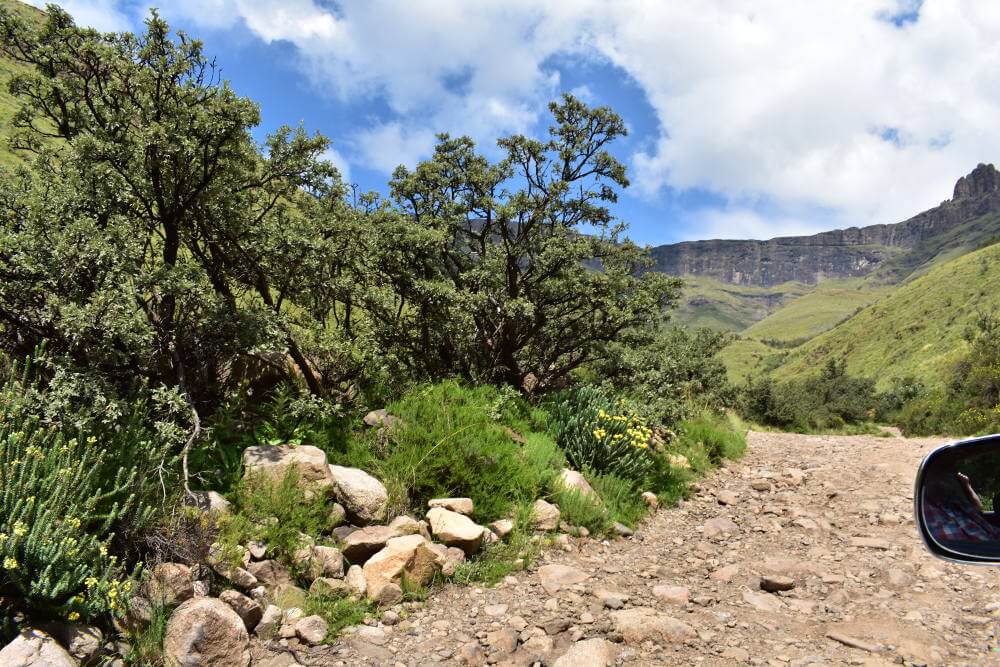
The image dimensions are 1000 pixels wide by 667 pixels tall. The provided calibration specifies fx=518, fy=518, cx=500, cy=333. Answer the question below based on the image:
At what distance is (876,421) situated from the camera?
3200 cm

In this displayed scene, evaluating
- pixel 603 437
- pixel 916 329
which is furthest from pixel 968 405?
pixel 916 329

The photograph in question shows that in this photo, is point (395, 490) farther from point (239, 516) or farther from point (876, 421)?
point (876, 421)

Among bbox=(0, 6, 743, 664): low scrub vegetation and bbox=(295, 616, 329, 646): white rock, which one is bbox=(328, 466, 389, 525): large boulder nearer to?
bbox=(0, 6, 743, 664): low scrub vegetation

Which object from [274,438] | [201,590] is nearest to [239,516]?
[201,590]

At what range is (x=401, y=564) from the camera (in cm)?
477

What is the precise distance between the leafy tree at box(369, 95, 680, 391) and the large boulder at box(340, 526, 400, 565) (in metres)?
4.05

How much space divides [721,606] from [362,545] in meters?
3.35

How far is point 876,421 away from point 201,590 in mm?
38074

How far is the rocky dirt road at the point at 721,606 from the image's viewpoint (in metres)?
3.85

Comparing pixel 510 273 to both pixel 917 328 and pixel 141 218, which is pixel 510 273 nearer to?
pixel 141 218

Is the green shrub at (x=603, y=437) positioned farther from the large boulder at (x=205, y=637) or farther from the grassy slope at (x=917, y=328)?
the grassy slope at (x=917, y=328)

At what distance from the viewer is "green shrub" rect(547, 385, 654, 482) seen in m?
7.93

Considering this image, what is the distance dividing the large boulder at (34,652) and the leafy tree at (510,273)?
5725 millimetres

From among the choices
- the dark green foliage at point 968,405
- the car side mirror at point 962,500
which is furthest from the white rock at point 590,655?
the dark green foliage at point 968,405
